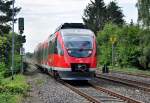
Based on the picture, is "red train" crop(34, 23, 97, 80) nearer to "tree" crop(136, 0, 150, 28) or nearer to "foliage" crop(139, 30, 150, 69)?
"foliage" crop(139, 30, 150, 69)

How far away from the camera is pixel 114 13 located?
121m

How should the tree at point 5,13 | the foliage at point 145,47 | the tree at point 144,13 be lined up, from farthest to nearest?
1. the tree at point 5,13
2. the tree at point 144,13
3. the foliage at point 145,47

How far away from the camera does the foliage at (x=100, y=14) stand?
118000mm

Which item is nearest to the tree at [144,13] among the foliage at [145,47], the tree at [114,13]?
the foliage at [145,47]

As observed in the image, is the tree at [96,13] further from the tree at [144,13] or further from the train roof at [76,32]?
the train roof at [76,32]

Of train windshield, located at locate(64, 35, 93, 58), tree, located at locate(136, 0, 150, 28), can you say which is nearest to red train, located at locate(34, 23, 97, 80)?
train windshield, located at locate(64, 35, 93, 58)

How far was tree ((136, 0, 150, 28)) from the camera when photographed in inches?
1977

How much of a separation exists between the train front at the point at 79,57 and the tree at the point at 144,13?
A: 20973 millimetres

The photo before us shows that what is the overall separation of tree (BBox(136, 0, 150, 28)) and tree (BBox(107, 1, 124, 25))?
68244mm

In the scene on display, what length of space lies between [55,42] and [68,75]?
10.1 ft

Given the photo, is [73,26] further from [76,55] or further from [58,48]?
[76,55]

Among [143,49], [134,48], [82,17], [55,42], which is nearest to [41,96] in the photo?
[55,42]

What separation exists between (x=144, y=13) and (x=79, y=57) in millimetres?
22860

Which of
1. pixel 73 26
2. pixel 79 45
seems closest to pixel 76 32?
pixel 79 45
